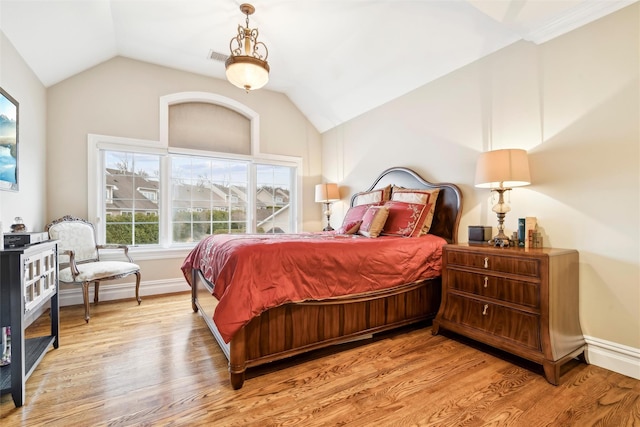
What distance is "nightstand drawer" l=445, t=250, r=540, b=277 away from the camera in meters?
1.92

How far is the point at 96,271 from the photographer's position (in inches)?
114

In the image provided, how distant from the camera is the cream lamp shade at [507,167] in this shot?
2193mm

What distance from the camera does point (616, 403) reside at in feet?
5.28

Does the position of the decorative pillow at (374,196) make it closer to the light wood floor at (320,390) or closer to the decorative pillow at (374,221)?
the decorative pillow at (374,221)

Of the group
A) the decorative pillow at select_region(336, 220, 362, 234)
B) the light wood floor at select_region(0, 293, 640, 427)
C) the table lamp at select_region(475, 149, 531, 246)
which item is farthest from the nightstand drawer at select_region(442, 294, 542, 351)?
the decorative pillow at select_region(336, 220, 362, 234)

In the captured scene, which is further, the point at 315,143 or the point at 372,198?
the point at 315,143

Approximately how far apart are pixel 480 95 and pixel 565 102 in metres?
0.74

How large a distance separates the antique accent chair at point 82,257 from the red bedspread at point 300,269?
1.20 meters

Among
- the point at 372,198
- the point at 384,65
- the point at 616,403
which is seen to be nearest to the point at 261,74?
the point at 384,65

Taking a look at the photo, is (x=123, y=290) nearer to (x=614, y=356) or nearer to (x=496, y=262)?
(x=496, y=262)

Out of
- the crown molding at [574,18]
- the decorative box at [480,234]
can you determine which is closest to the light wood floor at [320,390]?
the decorative box at [480,234]

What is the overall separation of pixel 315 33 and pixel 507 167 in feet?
8.04

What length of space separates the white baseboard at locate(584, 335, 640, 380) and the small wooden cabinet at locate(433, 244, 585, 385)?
3.0 inches

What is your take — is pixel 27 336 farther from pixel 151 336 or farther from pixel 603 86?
pixel 603 86
